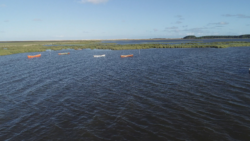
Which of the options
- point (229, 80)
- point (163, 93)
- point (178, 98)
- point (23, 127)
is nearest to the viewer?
point (23, 127)

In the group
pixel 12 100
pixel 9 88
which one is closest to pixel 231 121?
pixel 12 100

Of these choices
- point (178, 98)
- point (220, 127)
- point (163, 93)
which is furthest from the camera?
point (163, 93)

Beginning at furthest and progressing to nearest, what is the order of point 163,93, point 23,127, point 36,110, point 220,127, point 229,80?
1. point 229,80
2. point 163,93
3. point 36,110
4. point 23,127
5. point 220,127

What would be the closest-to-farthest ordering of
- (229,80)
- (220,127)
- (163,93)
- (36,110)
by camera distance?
(220,127), (36,110), (163,93), (229,80)

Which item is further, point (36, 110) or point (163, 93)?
point (163, 93)

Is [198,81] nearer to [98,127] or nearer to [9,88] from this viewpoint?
[98,127]

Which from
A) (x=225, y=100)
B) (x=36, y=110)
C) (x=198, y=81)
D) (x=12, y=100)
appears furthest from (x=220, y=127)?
(x=12, y=100)

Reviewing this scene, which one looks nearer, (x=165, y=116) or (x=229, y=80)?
(x=165, y=116)

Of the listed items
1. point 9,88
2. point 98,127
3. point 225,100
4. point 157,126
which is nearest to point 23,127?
point 98,127

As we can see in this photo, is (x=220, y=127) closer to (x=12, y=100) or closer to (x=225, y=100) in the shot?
(x=225, y=100)
